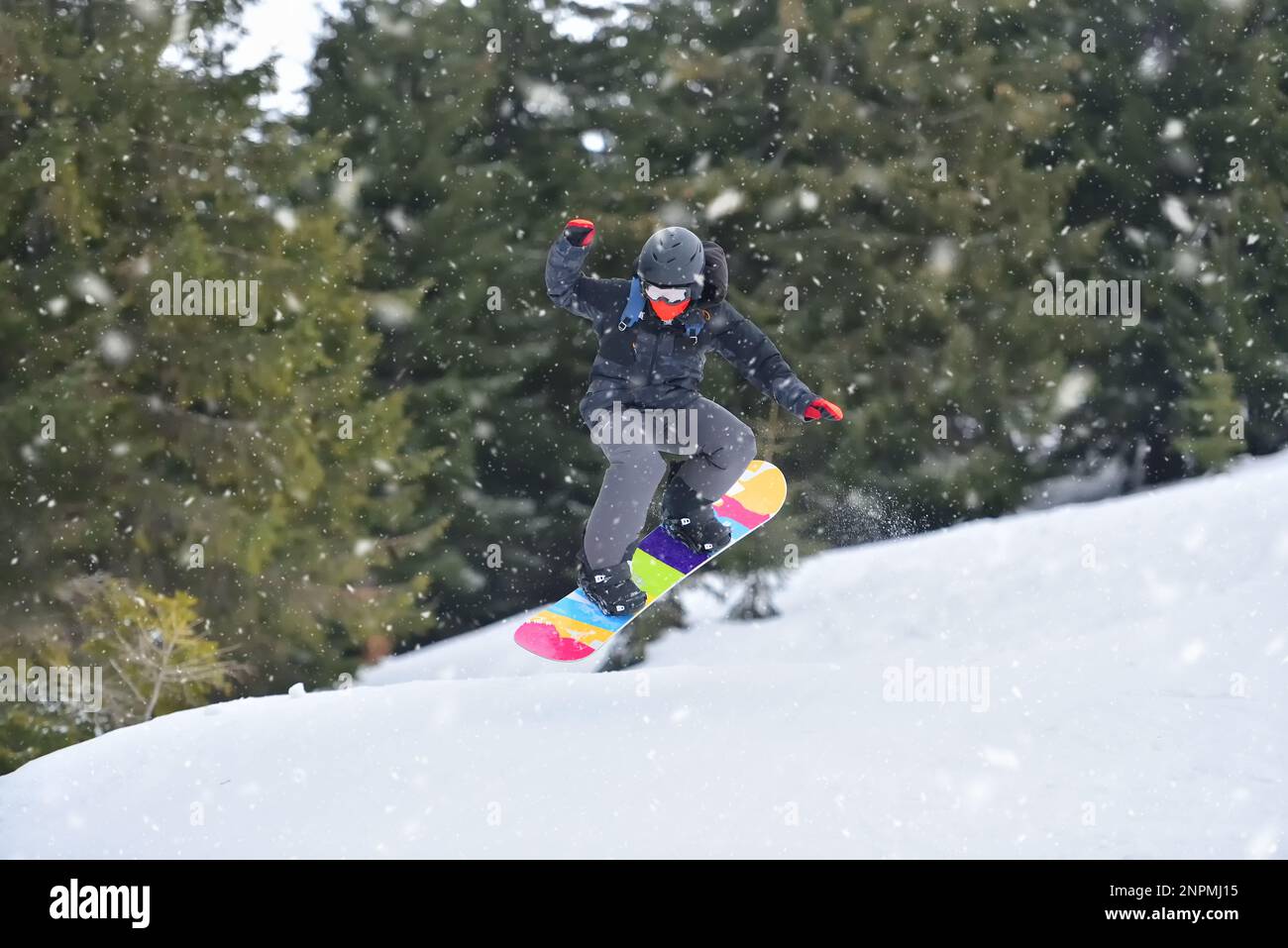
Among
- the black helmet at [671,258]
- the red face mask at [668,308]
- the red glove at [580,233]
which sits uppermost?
the red glove at [580,233]

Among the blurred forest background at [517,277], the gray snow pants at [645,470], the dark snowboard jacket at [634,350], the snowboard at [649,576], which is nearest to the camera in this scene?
the dark snowboard jacket at [634,350]

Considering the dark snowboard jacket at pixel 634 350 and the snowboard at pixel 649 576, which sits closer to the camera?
the dark snowboard jacket at pixel 634 350

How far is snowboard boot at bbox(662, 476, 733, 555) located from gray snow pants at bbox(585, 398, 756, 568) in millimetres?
188

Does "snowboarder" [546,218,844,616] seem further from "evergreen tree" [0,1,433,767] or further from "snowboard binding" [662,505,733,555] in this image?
"evergreen tree" [0,1,433,767]

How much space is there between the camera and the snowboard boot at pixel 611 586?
5895mm

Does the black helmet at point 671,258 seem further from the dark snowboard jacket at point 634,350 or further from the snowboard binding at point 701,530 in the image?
the snowboard binding at point 701,530

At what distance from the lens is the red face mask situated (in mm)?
5301

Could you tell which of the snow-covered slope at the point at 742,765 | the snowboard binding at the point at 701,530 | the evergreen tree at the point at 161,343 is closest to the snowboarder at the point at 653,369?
the snowboard binding at the point at 701,530

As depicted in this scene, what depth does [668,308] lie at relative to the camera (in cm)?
530

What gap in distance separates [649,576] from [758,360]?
1.35m

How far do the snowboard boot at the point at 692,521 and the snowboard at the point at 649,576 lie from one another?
0.24 feet

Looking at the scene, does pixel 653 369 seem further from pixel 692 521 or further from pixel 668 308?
pixel 692 521

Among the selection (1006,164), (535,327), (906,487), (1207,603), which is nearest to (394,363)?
(535,327)

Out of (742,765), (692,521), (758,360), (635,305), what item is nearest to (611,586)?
(692,521)
